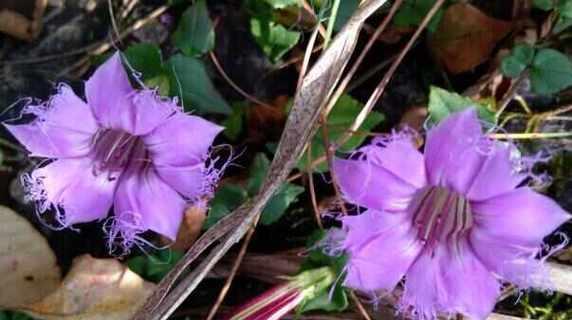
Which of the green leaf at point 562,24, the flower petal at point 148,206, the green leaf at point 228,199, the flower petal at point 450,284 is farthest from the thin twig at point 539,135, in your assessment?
the flower petal at point 148,206

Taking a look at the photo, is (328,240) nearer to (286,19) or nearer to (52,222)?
(286,19)

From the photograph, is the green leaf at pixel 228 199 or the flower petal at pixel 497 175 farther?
the green leaf at pixel 228 199

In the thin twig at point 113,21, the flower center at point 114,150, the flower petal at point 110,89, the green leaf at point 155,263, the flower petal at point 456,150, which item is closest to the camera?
the flower petal at point 456,150

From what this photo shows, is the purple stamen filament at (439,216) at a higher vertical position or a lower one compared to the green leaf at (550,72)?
lower

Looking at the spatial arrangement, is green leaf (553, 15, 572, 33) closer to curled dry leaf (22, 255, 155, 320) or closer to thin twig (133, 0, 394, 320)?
thin twig (133, 0, 394, 320)

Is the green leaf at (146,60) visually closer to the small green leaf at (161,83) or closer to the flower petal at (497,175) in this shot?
the small green leaf at (161,83)

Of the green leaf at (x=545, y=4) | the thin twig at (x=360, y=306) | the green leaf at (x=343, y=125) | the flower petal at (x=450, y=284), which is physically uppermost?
the green leaf at (x=545, y=4)

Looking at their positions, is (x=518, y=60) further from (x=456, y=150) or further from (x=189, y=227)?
(x=189, y=227)

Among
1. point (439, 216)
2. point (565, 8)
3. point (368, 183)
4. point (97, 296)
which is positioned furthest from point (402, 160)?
point (97, 296)
